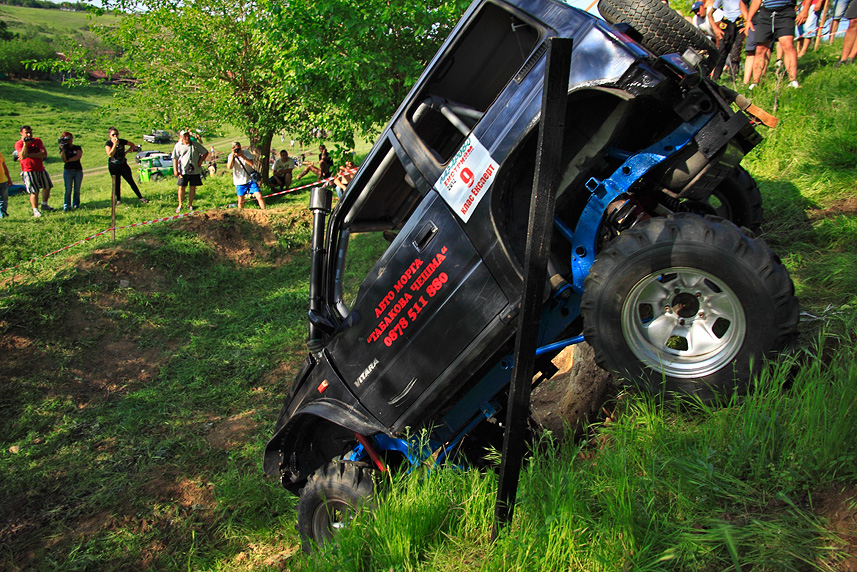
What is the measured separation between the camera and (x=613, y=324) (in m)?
2.68

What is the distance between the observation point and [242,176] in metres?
12.5

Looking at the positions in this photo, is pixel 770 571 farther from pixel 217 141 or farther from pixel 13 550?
pixel 217 141

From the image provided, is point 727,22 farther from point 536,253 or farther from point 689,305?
point 536,253

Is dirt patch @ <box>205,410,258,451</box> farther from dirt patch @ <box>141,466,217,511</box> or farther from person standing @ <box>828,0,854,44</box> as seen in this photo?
person standing @ <box>828,0,854,44</box>

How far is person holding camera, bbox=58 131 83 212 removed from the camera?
1184 cm

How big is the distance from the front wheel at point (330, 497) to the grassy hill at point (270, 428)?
271 mm

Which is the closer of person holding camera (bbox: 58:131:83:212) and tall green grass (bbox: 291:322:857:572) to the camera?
tall green grass (bbox: 291:322:857:572)

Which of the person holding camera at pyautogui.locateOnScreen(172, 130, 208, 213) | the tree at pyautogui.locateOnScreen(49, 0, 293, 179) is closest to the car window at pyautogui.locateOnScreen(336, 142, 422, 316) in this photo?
the person holding camera at pyautogui.locateOnScreen(172, 130, 208, 213)

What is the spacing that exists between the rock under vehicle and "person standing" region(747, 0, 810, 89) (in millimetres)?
5539

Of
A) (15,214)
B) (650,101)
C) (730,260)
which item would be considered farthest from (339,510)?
(15,214)

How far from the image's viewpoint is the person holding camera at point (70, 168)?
38.8 feet

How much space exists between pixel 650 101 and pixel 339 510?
2.97 meters

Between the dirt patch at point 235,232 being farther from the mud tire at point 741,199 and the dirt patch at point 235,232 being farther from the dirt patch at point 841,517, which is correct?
the dirt patch at point 841,517

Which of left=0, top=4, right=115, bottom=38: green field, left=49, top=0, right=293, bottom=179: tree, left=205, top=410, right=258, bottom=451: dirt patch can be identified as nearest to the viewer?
left=205, top=410, right=258, bottom=451: dirt patch
